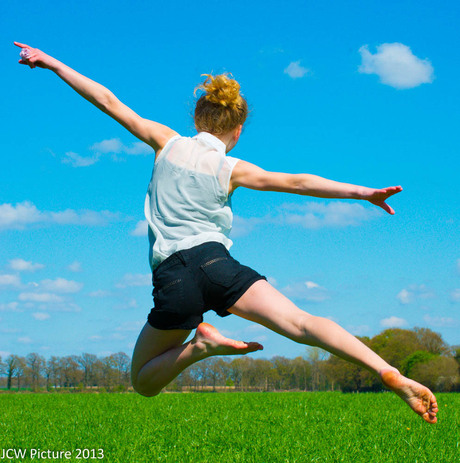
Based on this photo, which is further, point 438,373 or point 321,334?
point 438,373

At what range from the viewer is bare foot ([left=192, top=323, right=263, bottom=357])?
136 inches

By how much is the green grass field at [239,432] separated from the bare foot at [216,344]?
261cm

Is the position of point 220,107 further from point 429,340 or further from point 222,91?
point 429,340

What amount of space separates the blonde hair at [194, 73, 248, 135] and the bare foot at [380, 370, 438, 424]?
2001mm

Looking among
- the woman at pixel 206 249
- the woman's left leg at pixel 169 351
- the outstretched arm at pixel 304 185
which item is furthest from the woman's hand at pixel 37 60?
the woman's left leg at pixel 169 351

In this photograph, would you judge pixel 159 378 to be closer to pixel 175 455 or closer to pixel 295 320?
pixel 295 320

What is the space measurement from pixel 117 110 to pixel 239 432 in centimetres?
549

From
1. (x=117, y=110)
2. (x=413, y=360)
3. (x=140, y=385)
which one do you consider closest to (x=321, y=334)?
(x=140, y=385)

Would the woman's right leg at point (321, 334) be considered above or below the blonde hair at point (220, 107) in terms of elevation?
below

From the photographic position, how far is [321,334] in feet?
9.85

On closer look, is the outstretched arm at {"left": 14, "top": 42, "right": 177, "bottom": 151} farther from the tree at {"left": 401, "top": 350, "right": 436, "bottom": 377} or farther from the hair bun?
the tree at {"left": 401, "top": 350, "right": 436, "bottom": 377}

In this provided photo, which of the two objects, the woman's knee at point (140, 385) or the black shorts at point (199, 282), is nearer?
the black shorts at point (199, 282)

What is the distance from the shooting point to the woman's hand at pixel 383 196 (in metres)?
3.21

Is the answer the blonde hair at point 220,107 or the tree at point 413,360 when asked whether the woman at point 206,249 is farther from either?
the tree at point 413,360
